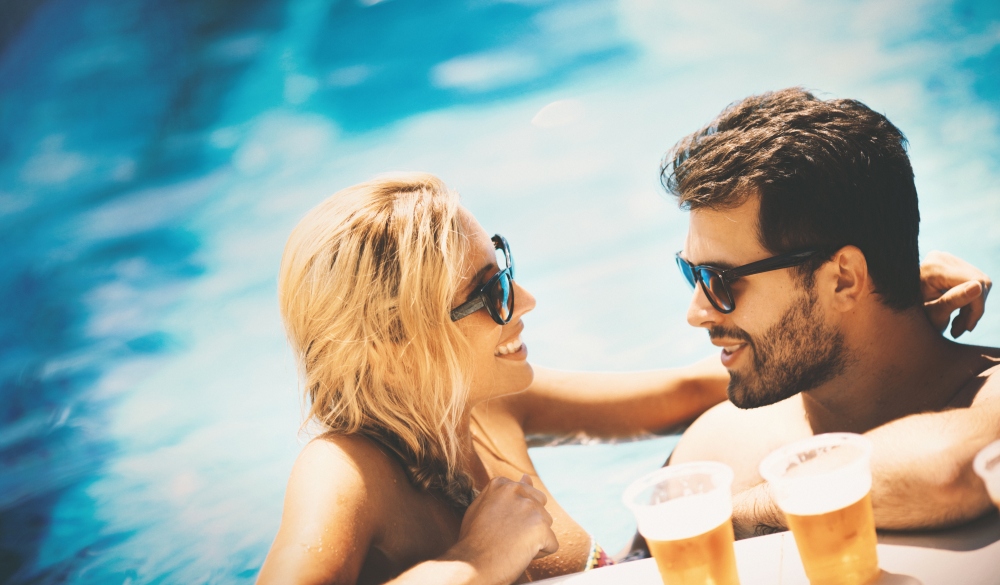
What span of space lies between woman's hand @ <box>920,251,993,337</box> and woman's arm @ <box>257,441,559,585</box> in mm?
1165

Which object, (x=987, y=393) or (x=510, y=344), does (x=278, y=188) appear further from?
(x=987, y=393)

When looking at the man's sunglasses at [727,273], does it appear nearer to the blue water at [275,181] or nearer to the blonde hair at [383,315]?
the blonde hair at [383,315]

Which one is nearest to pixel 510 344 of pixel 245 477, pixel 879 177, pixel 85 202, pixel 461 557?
pixel 461 557

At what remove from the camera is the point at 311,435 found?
1725mm

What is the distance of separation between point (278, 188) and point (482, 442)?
2809 millimetres

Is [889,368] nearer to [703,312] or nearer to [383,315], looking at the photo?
[703,312]

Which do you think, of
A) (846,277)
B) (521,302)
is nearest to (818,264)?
(846,277)

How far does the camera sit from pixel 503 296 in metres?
1.77

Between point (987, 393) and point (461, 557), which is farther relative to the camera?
point (987, 393)

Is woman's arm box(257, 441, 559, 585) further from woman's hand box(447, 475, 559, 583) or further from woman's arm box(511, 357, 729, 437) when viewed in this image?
woman's arm box(511, 357, 729, 437)

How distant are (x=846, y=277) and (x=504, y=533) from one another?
107 centimetres

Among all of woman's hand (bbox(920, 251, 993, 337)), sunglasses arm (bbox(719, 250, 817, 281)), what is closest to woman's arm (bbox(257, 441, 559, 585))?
sunglasses arm (bbox(719, 250, 817, 281))

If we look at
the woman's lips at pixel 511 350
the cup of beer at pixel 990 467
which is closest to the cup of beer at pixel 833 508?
the cup of beer at pixel 990 467

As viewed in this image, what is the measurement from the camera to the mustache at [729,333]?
73.2 inches
